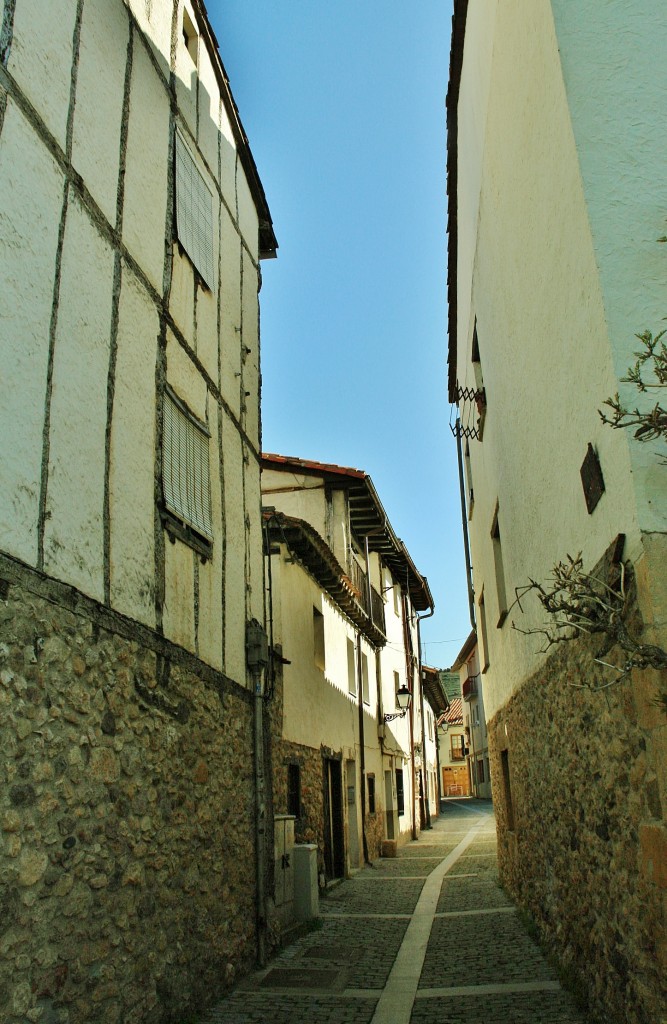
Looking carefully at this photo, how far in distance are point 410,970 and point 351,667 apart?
855cm

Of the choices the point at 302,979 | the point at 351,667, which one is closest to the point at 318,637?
the point at 351,667

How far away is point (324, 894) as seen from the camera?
10.9m

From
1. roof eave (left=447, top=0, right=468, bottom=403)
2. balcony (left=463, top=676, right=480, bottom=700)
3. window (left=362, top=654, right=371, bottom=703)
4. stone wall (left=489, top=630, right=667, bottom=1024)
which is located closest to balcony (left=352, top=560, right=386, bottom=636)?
window (left=362, top=654, right=371, bottom=703)

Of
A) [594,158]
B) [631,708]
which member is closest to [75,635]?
[631,708]

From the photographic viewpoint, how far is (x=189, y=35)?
7.49 metres

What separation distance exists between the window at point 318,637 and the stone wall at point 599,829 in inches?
211

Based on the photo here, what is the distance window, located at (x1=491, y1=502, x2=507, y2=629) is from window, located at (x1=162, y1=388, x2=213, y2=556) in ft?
12.4

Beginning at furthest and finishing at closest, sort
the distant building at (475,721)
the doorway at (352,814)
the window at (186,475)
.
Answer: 1. the distant building at (475,721)
2. the doorway at (352,814)
3. the window at (186,475)

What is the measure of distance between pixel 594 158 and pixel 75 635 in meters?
3.62

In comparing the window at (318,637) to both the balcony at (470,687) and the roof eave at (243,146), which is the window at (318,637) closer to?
the roof eave at (243,146)

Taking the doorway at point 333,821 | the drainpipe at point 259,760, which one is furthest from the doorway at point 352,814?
the drainpipe at point 259,760

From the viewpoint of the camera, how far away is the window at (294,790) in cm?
996

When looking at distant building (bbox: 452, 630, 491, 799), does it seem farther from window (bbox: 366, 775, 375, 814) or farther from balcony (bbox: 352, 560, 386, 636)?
window (bbox: 366, 775, 375, 814)

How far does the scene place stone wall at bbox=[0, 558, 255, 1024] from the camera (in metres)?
3.62
